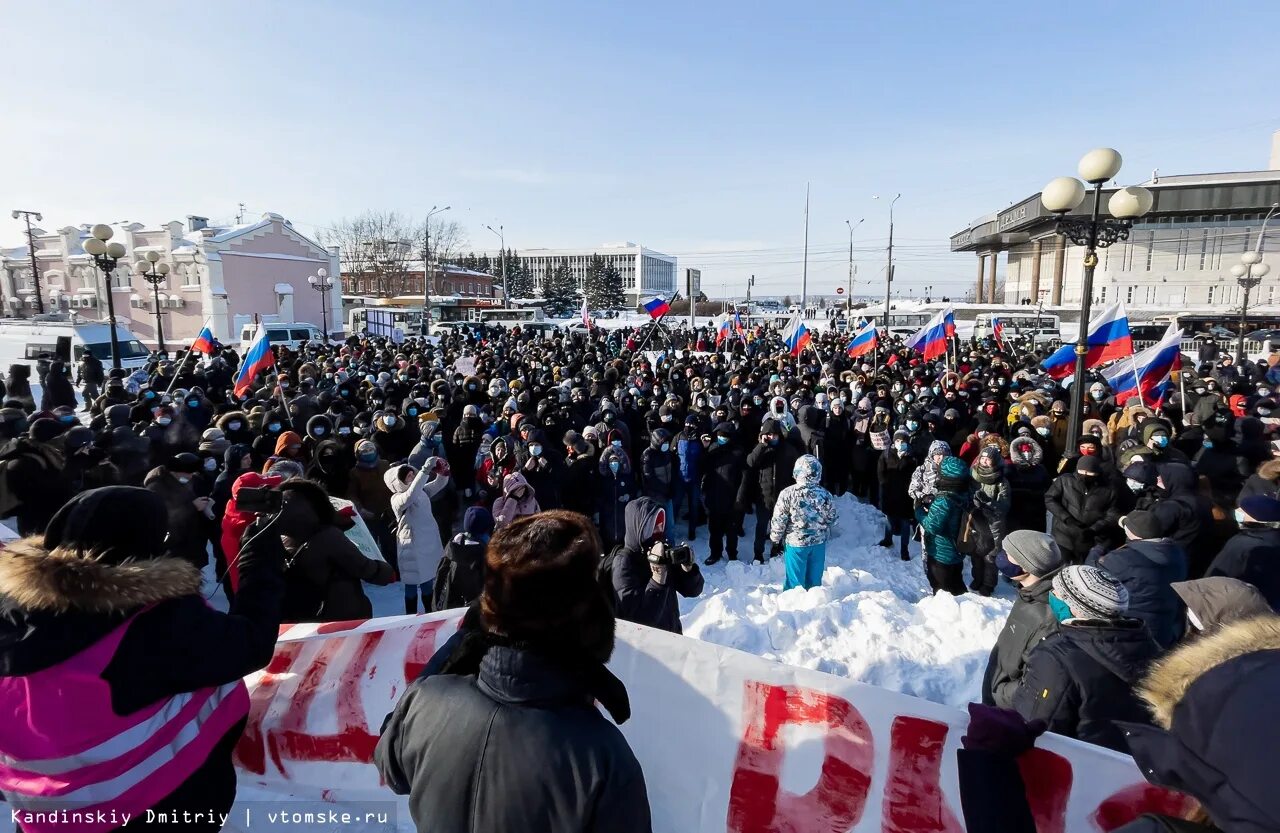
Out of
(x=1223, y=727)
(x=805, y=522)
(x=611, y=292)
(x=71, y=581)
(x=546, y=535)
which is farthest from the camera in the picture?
(x=611, y=292)

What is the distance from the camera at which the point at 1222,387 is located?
12.5 metres

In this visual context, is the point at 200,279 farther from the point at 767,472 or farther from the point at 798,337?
the point at 767,472

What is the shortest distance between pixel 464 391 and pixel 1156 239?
60.2 m

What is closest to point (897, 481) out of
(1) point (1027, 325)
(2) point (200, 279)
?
(1) point (1027, 325)

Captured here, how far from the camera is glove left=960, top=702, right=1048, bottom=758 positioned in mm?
1823

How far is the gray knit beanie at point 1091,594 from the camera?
2.47 meters

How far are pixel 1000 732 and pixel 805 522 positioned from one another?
397 cm

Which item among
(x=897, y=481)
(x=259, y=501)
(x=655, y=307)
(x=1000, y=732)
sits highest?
(x=655, y=307)

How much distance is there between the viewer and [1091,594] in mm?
2482

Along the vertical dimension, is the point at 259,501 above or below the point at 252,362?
below

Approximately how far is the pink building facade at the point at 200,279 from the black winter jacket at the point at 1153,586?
35498mm

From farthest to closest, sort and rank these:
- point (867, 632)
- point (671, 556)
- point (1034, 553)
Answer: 1. point (867, 632)
2. point (671, 556)
3. point (1034, 553)

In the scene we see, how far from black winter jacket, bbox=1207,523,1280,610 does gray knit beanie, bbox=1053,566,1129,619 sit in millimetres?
2084

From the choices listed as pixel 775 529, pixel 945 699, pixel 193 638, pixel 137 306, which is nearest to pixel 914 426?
pixel 775 529
